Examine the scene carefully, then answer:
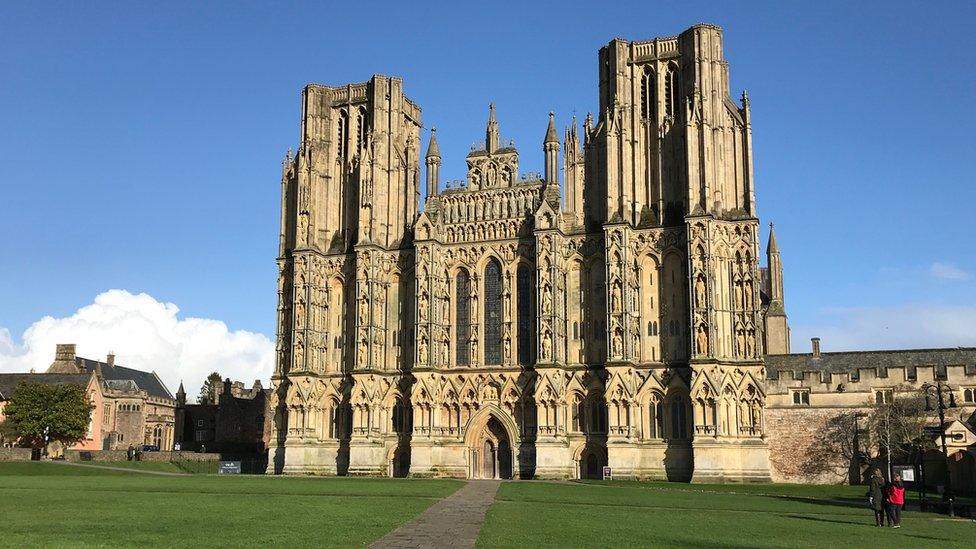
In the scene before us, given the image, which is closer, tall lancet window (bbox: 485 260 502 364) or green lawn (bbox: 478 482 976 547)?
green lawn (bbox: 478 482 976 547)

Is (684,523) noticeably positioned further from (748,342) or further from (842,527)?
(748,342)

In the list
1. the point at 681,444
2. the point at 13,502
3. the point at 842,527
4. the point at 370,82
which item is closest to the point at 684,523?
the point at 842,527

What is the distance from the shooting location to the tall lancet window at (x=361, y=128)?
74812 mm

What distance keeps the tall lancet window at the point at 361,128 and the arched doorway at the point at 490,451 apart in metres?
24.0

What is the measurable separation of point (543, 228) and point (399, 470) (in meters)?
19.8

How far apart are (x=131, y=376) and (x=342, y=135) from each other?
5590cm

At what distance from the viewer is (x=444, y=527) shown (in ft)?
86.1

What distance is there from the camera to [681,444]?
6131cm

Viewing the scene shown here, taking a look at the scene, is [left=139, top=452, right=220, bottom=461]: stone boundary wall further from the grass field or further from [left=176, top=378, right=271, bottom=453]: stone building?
the grass field

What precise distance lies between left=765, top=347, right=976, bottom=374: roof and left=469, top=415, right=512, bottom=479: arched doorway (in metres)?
19.9

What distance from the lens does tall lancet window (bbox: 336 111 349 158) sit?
7538 cm

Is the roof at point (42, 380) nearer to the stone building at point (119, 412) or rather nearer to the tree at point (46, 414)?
the stone building at point (119, 412)

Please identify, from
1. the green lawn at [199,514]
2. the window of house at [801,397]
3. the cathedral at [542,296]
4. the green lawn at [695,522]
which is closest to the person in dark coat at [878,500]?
the green lawn at [695,522]

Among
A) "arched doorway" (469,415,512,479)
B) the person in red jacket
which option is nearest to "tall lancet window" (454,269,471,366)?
"arched doorway" (469,415,512,479)
